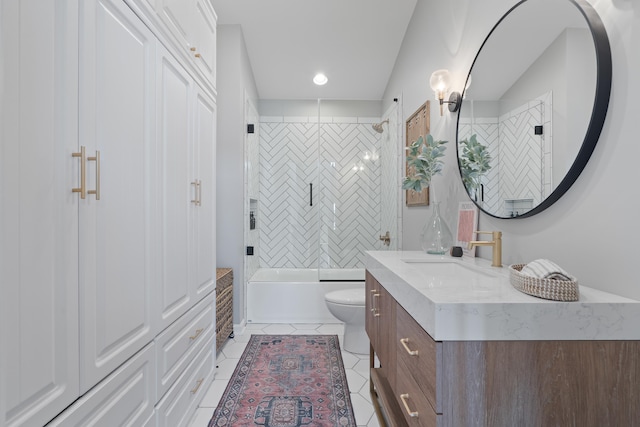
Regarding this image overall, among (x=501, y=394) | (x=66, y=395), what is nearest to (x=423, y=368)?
(x=501, y=394)

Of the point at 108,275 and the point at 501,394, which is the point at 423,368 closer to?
the point at 501,394

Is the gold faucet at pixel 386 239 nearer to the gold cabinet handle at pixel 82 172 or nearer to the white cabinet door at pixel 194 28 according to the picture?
the white cabinet door at pixel 194 28

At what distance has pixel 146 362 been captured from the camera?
3.85ft

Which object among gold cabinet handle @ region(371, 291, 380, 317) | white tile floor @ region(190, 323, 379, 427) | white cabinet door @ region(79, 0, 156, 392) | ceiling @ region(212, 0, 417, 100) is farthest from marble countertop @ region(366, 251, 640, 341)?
ceiling @ region(212, 0, 417, 100)

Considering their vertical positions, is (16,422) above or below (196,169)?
below

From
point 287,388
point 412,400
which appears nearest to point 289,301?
point 287,388

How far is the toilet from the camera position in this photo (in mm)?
2357

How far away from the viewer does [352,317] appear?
2379 mm

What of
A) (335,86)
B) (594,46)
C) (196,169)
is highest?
(335,86)

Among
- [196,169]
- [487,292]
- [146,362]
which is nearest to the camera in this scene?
[487,292]

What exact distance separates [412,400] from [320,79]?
3248 millimetres

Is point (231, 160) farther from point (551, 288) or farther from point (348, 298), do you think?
point (551, 288)

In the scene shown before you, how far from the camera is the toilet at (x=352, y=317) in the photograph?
92.8 inches

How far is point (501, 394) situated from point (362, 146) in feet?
11.6
